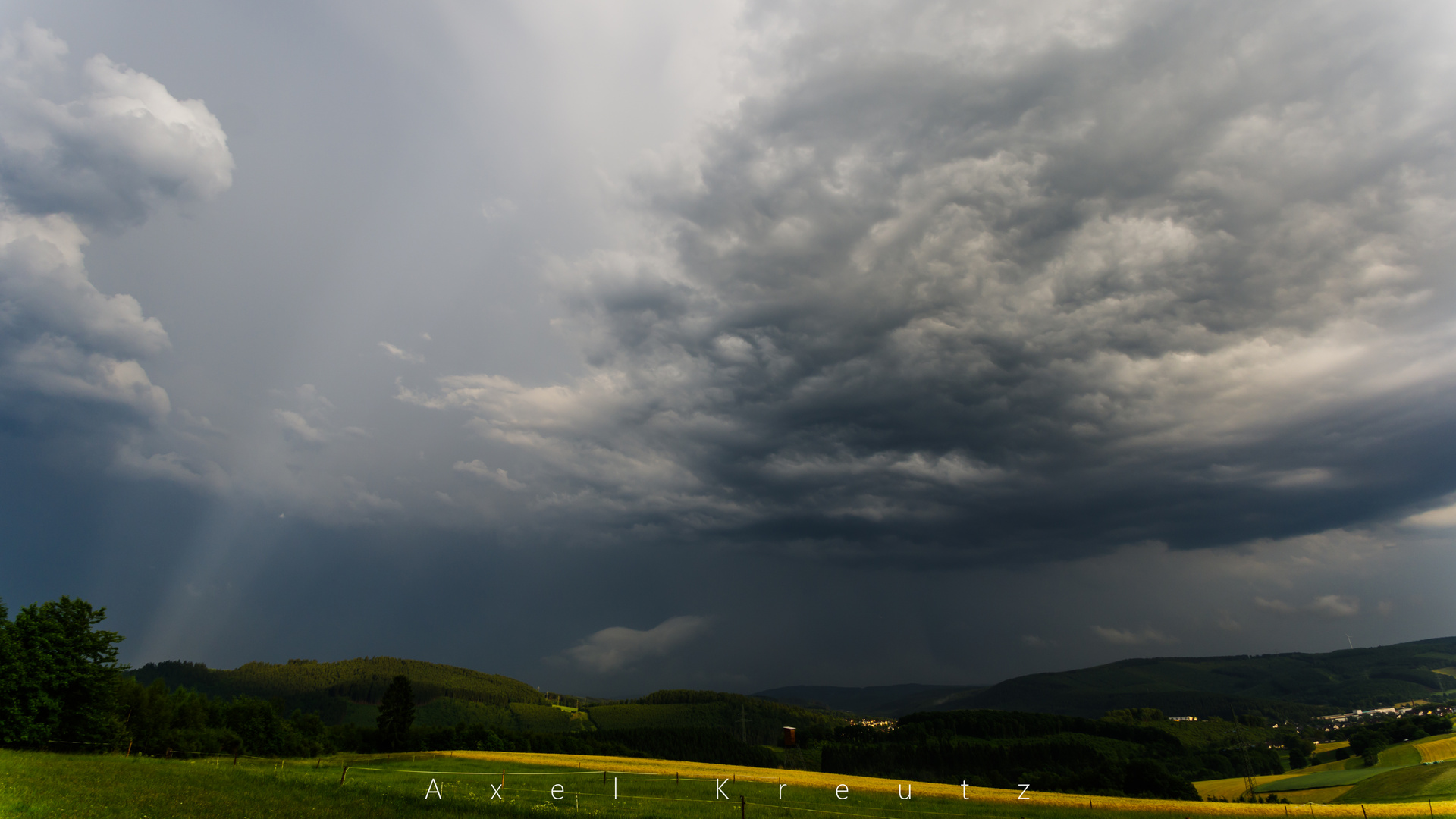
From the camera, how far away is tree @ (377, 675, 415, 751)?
497 ft

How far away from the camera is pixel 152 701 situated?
111 metres

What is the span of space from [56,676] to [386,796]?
2446 inches

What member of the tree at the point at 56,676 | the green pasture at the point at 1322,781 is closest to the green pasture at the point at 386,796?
the tree at the point at 56,676

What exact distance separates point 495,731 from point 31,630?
302 feet

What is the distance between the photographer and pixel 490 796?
41.0 metres

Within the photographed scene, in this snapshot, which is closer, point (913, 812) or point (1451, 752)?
point (913, 812)

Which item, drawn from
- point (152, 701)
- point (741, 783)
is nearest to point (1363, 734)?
point (741, 783)

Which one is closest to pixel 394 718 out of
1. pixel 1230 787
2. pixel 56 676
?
pixel 56 676

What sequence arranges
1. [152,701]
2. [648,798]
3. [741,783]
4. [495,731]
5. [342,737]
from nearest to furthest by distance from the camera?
1. [648,798]
2. [741,783]
3. [152,701]
4. [495,731]
5. [342,737]

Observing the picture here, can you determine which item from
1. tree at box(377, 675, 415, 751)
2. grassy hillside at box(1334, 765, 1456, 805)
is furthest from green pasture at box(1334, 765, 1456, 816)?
tree at box(377, 675, 415, 751)

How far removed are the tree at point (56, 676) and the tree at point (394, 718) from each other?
76963mm

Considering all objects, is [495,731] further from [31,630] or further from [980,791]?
[980,791]

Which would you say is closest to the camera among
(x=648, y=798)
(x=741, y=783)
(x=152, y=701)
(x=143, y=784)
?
(x=143, y=784)

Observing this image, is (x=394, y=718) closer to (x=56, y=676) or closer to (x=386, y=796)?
(x=56, y=676)
